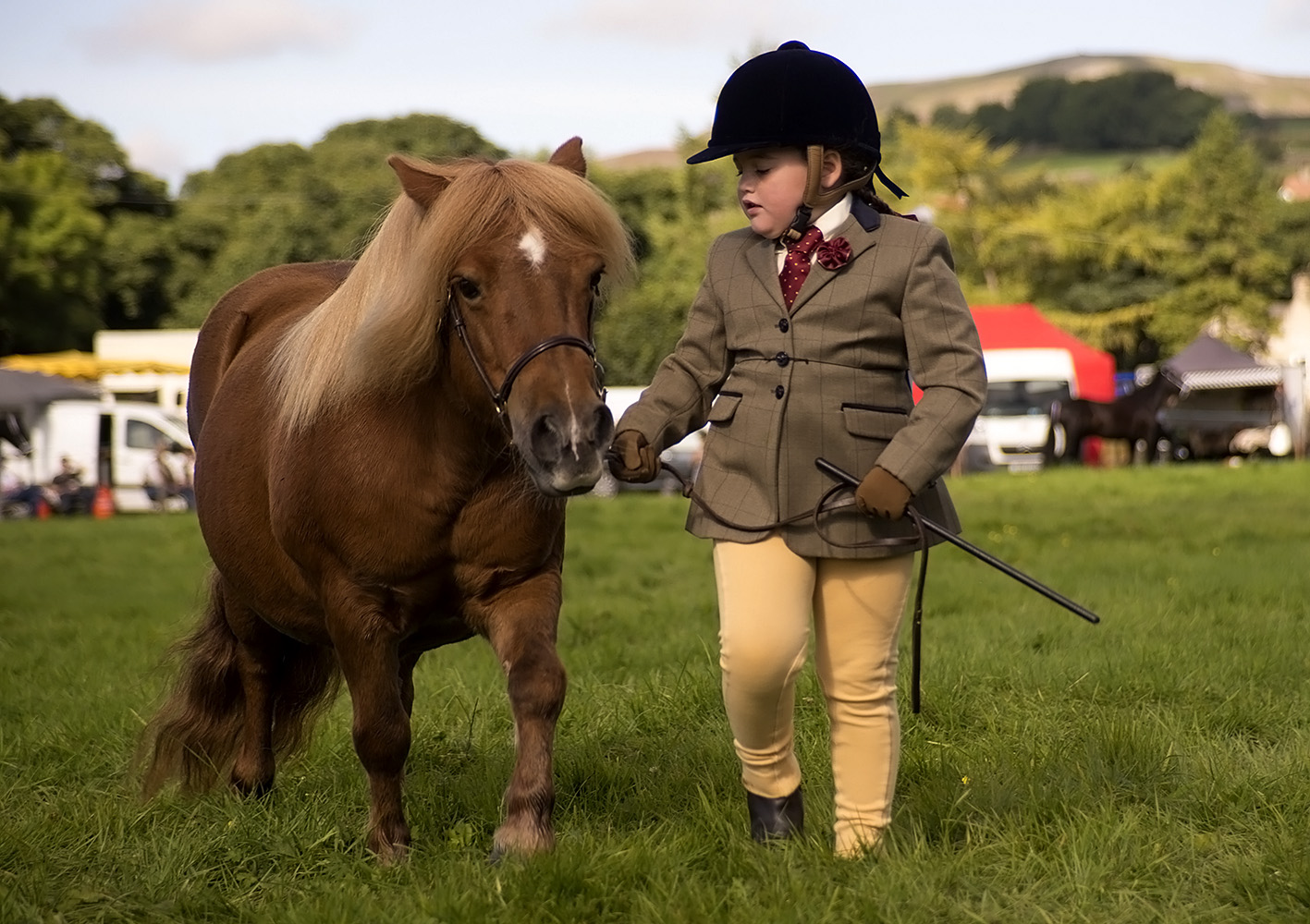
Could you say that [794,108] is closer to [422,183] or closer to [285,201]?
[422,183]

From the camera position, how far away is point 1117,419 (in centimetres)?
3131

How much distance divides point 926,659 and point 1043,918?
128 inches

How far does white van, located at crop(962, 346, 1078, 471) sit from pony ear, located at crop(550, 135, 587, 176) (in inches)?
1093

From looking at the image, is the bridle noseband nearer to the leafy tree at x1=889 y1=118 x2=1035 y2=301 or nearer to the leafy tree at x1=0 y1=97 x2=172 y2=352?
the leafy tree at x1=0 y1=97 x2=172 y2=352

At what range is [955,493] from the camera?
20.9 metres

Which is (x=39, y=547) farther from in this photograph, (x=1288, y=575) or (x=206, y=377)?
(x=1288, y=575)

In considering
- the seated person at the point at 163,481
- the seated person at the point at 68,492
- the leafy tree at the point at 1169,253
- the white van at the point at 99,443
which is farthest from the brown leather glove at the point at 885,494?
the leafy tree at the point at 1169,253

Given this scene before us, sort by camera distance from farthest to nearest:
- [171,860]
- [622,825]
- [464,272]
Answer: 1. [622,825]
2. [171,860]
3. [464,272]

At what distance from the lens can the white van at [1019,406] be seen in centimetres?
3275

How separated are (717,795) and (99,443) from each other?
24502 millimetres

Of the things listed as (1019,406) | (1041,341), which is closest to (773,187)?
(1019,406)

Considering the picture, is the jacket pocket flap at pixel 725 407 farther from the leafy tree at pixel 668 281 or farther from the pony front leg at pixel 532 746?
the leafy tree at pixel 668 281

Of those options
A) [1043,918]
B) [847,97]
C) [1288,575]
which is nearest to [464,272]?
[847,97]

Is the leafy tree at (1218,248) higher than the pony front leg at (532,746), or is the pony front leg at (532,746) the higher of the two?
the leafy tree at (1218,248)
